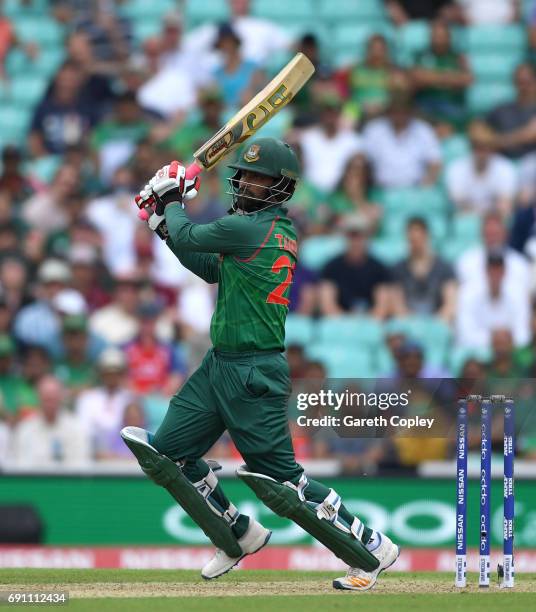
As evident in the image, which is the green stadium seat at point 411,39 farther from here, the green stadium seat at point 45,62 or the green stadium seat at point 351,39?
the green stadium seat at point 45,62

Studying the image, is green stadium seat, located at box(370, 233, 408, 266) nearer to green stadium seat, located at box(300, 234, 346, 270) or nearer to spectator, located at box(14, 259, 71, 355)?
green stadium seat, located at box(300, 234, 346, 270)

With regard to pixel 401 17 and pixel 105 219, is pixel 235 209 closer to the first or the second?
pixel 105 219

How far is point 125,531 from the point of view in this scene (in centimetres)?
1049

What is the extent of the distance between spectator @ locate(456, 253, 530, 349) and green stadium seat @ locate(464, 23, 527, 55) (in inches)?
114

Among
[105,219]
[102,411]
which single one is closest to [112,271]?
[105,219]

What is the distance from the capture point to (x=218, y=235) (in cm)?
707

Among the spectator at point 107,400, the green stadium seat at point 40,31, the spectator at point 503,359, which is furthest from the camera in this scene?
the green stadium seat at point 40,31

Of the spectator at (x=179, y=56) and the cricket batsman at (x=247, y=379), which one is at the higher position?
the spectator at (x=179, y=56)

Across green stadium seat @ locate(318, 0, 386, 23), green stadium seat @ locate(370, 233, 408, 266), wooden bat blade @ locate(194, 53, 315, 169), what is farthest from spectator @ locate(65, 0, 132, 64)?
wooden bat blade @ locate(194, 53, 315, 169)

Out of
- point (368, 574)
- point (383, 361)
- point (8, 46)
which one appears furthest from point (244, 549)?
point (8, 46)

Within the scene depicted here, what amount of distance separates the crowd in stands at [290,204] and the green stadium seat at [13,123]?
2 cm

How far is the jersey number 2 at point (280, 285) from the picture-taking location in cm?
720

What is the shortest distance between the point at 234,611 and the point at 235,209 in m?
1.95

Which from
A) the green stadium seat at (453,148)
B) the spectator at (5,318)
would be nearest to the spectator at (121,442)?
the spectator at (5,318)
